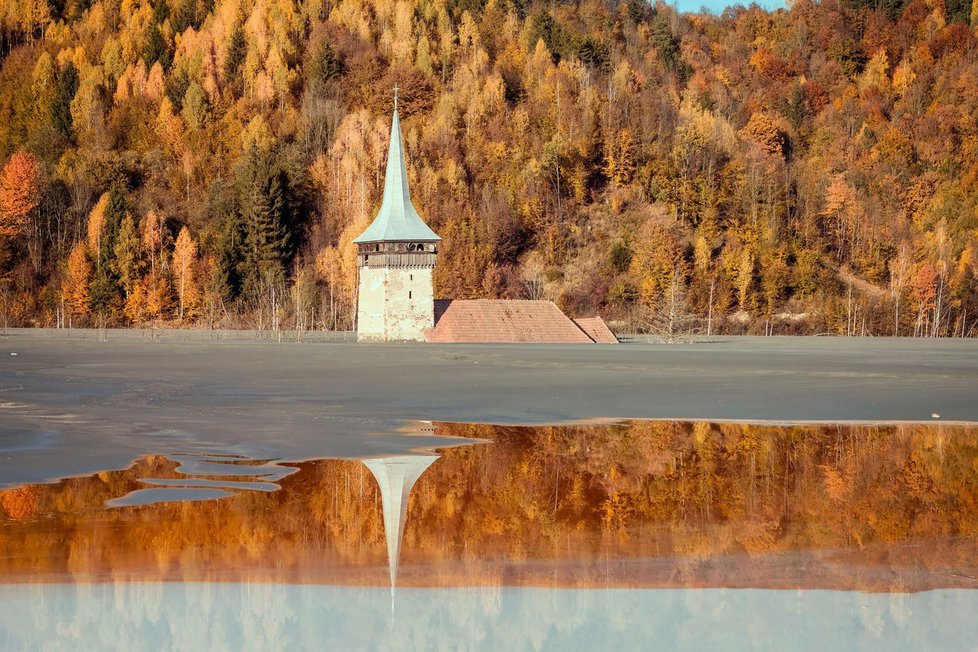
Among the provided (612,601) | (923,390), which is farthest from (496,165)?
(612,601)

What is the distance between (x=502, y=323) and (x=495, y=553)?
48231 mm

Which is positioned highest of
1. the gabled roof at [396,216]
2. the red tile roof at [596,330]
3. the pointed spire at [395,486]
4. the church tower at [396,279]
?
the gabled roof at [396,216]

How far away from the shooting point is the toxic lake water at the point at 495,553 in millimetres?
9250

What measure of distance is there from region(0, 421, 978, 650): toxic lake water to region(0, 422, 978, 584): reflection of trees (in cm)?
5

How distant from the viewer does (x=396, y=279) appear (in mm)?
59094

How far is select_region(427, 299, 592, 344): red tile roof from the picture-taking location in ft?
193

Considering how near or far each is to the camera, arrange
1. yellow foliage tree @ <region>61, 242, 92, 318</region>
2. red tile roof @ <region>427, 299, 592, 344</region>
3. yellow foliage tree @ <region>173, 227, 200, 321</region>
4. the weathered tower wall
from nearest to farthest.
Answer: red tile roof @ <region>427, 299, 592, 344</region> < the weathered tower wall < yellow foliage tree @ <region>61, 242, 92, 318</region> < yellow foliage tree @ <region>173, 227, 200, 321</region>

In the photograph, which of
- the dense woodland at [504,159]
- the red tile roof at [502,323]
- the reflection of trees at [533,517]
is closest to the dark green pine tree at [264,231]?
the dense woodland at [504,159]

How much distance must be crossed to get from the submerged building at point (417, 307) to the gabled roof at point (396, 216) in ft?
0.17

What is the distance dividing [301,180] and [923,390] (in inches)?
3176

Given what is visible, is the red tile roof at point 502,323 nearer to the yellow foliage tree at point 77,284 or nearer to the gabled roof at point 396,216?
the gabled roof at point 396,216

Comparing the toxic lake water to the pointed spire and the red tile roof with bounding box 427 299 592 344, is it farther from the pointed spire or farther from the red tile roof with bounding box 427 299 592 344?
the red tile roof with bounding box 427 299 592 344

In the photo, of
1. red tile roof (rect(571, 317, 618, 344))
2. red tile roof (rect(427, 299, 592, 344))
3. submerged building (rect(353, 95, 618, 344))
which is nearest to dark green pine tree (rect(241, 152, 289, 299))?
submerged building (rect(353, 95, 618, 344))

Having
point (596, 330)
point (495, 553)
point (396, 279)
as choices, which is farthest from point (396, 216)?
point (495, 553)
